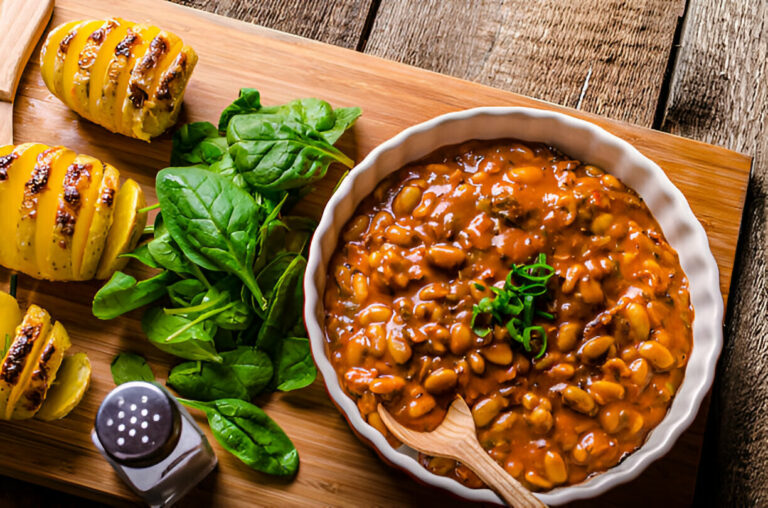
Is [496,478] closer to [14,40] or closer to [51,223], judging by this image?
[51,223]

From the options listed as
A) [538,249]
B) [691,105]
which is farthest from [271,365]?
[691,105]

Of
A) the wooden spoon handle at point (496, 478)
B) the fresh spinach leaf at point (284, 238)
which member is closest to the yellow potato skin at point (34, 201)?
the fresh spinach leaf at point (284, 238)

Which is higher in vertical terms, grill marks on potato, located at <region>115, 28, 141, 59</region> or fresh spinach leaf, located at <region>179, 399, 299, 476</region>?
grill marks on potato, located at <region>115, 28, 141, 59</region>

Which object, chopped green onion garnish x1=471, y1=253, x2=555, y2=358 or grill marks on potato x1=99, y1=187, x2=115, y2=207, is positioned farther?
grill marks on potato x1=99, y1=187, x2=115, y2=207

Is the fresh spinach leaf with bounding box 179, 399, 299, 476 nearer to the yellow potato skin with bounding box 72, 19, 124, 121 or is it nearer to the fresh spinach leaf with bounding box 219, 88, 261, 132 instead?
the fresh spinach leaf with bounding box 219, 88, 261, 132

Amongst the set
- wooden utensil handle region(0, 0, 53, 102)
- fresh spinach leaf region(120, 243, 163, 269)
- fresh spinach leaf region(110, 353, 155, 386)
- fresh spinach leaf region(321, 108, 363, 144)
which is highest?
fresh spinach leaf region(321, 108, 363, 144)

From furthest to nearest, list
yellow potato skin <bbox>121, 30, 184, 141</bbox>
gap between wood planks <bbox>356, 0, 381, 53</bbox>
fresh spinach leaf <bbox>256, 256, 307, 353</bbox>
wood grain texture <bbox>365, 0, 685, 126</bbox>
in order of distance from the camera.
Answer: gap between wood planks <bbox>356, 0, 381, 53</bbox>, wood grain texture <bbox>365, 0, 685, 126</bbox>, yellow potato skin <bbox>121, 30, 184, 141</bbox>, fresh spinach leaf <bbox>256, 256, 307, 353</bbox>

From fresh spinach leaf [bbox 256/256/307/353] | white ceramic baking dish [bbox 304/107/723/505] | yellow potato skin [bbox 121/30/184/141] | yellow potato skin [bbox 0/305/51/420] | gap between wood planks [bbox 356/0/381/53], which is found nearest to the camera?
white ceramic baking dish [bbox 304/107/723/505]

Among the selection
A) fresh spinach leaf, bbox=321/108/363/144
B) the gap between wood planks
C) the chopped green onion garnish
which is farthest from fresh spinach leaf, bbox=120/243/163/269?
the gap between wood planks
